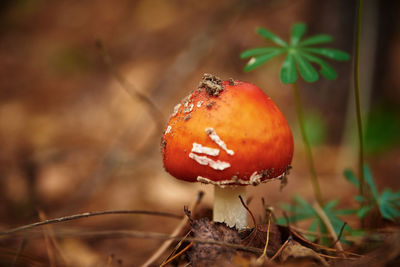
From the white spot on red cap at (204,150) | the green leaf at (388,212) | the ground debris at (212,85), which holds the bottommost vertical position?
the green leaf at (388,212)

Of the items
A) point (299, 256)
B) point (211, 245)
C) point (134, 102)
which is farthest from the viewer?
point (134, 102)

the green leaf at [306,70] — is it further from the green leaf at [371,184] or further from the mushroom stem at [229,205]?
the green leaf at [371,184]

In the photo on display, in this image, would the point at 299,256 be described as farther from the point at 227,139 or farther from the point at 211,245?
the point at 227,139

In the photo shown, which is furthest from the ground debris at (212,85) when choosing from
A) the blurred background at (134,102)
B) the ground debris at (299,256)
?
the blurred background at (134,102)

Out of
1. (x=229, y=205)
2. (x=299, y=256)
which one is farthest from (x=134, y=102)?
(x=299, y=256)

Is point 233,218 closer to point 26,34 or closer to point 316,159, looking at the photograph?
point 316,159

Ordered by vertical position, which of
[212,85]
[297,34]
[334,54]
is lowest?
[212,85]

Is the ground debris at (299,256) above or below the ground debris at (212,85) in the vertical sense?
below
